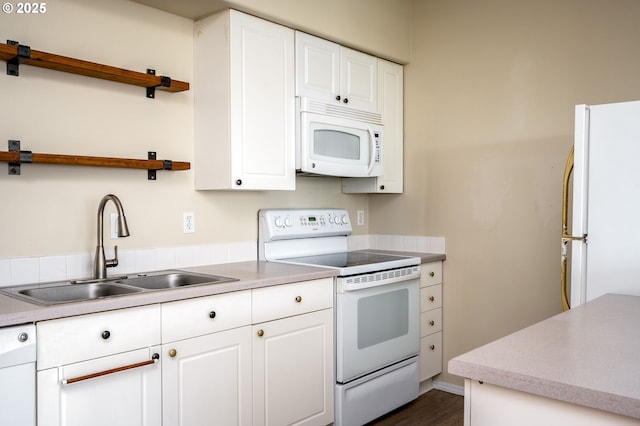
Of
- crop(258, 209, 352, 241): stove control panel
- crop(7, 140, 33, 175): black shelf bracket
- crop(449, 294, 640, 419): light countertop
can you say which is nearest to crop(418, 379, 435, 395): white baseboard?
crop(258, 209, 352, 241): stove control panel

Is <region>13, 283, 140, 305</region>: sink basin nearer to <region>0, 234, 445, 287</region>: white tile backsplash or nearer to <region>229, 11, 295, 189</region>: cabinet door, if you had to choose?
<region>0, 234, 445, 287</region>: white tile backsplash

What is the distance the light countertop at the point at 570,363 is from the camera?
1025mm

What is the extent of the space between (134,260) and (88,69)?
2.87 ft

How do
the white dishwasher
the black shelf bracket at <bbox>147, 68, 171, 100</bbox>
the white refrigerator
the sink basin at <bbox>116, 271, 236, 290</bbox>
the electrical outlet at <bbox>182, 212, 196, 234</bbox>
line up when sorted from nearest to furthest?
the white dishwasher, the white refrigerator, the sink basin at <bbox>116, 271, 236, 290</bbox>, the black shelf bracket at <bbox>147, 68, 171, 100</bbox>, the electrical outlet at <bbox>182, 212, 196, 234</bbox>

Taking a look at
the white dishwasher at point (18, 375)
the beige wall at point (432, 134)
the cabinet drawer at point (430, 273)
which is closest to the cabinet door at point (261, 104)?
the beige wall at point (432, 134)

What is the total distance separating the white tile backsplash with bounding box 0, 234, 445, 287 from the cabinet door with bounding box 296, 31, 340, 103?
0.94 m

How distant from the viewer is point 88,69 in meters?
2.18

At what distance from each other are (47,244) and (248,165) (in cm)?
97

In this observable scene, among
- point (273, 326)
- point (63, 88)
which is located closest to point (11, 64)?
point (63, 88)

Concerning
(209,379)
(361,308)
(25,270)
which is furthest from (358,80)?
(25,270)

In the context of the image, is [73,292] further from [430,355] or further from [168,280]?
[430,355]

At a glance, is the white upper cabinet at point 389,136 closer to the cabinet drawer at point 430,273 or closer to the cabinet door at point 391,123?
the cabinet door at point 391,123

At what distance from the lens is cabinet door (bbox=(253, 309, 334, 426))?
2.35 meters

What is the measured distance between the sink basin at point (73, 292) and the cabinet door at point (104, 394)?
0.33 m
